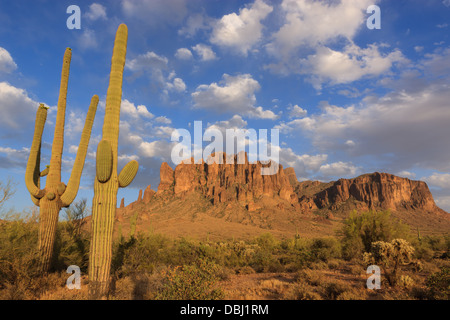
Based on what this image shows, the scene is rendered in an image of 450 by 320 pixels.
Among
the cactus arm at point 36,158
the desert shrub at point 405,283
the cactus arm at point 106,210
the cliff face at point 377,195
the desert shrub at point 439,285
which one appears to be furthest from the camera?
the cliff face at point 377,195

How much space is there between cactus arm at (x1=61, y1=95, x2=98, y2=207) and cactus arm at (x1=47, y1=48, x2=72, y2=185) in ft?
1.78

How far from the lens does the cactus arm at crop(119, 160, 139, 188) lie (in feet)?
25.7

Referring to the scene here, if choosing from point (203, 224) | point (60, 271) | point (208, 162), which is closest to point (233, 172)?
point (208, 162)

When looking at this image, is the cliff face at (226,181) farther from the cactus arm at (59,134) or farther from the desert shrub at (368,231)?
the cactus arm at (59,134)

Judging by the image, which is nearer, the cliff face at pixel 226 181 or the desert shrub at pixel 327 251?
the desert shrub at pixel 327 251

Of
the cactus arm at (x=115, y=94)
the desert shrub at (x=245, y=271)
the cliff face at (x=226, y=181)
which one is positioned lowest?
the desert shrub at (x=245, y=271)

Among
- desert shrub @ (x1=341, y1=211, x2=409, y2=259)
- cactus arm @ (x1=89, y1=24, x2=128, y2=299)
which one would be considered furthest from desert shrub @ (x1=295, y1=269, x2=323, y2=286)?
desert shrub @ (x1=341, y1=211, x2=409, y2=259)

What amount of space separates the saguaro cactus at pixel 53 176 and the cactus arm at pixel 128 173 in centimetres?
363

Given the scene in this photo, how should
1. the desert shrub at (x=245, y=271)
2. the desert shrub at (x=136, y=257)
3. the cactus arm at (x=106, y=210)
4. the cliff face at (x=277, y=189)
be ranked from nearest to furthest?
the cactus arm at (x=106, y=210)
the desert shrub at (x=136, y=257)
the desert shrub at (x=245, y=271)
the cliff face at (x=277, y=189)

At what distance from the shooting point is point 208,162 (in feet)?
367

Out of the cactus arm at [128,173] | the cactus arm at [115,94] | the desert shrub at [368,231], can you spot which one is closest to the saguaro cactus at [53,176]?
the cactus arm at [115,94]

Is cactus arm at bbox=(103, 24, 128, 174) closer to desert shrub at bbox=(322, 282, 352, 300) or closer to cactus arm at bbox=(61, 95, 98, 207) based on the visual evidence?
cactus arm at bbox=(61, 95, 98, 207)

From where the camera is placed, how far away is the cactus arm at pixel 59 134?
32.2ft
